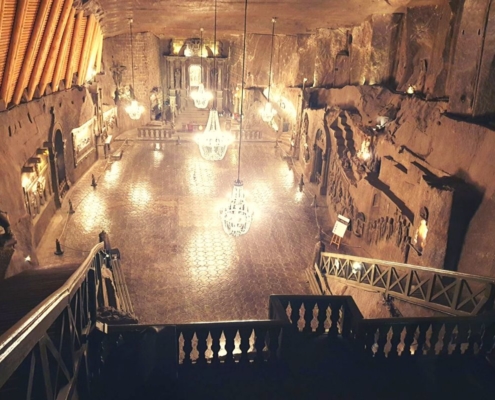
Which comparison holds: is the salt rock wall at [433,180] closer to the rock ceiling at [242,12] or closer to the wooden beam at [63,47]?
the rock ceiling at [242,12]

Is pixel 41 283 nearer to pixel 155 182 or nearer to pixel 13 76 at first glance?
pixel 13 76

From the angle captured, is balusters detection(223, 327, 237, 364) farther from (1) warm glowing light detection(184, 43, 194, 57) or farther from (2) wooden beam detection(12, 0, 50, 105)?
(1) warm glowing light detection(184, 43, 194, 57)

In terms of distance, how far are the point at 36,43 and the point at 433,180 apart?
946cm

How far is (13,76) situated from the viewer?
30.7ft

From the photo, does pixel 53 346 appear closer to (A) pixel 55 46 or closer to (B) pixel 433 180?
(B) pixel 433 180

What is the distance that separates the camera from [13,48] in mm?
8461

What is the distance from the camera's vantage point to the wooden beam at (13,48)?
7965 millimetres

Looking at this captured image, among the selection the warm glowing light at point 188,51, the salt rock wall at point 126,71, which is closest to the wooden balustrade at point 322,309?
the salt rock wall at point 126,71

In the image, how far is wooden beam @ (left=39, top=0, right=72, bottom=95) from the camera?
1038 cm

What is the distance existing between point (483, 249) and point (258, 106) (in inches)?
788

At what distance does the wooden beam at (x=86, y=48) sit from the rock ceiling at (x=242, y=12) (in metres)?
0.49

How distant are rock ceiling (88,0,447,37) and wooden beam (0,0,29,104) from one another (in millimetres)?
3862

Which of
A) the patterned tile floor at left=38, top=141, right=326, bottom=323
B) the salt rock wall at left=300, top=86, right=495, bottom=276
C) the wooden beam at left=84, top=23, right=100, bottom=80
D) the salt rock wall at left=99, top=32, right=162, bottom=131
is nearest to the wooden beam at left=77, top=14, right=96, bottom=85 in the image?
the wooden beam at left=84, top=23, right=100, bottom=80

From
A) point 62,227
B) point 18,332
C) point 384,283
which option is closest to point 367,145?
point 384,283
